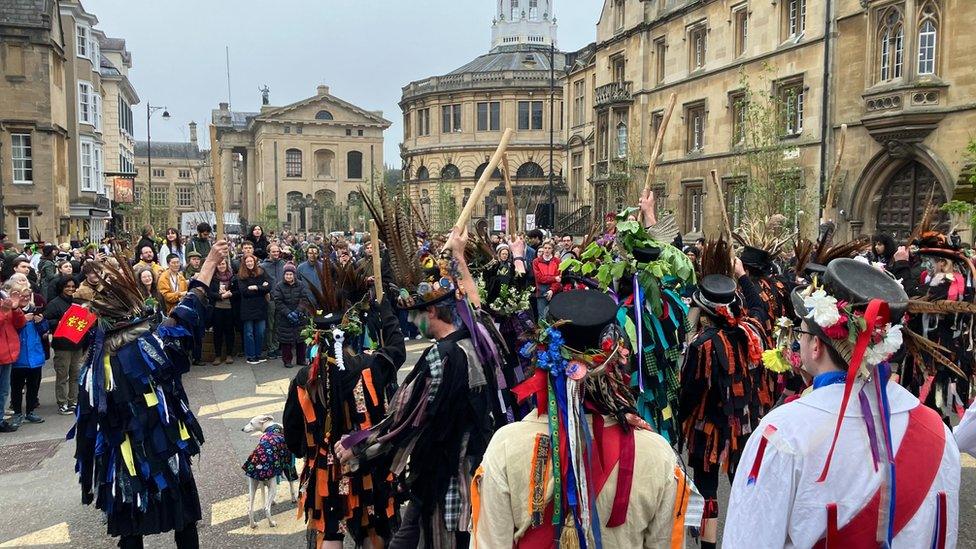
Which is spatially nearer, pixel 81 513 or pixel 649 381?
pixel 649 381

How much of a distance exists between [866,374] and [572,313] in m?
1.00

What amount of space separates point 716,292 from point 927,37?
18.8 meters

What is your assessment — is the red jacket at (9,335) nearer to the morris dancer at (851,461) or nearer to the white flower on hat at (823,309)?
the morris dancer at (851,461)

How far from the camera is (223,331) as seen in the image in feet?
41.9

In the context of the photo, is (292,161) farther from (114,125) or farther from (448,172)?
(114,125)

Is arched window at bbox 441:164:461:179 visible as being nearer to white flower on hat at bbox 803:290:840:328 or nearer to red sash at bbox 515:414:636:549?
red sash at bbox 515:414:636:549

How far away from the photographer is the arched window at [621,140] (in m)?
35.4

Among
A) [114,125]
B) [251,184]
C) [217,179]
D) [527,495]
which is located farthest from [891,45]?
[251,184]

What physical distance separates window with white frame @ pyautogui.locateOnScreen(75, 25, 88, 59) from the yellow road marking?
38586mm

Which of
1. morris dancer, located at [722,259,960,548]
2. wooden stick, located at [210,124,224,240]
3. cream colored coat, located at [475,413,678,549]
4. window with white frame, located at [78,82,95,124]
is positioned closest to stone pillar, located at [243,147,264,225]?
window with white frame, located at [78,82,95,124]

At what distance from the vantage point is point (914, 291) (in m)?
8.48

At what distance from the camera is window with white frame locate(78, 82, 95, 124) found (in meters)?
37.2

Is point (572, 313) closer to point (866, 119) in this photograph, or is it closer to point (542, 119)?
point (866, 119)

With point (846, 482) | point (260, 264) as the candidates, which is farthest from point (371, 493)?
point (260, 264)
